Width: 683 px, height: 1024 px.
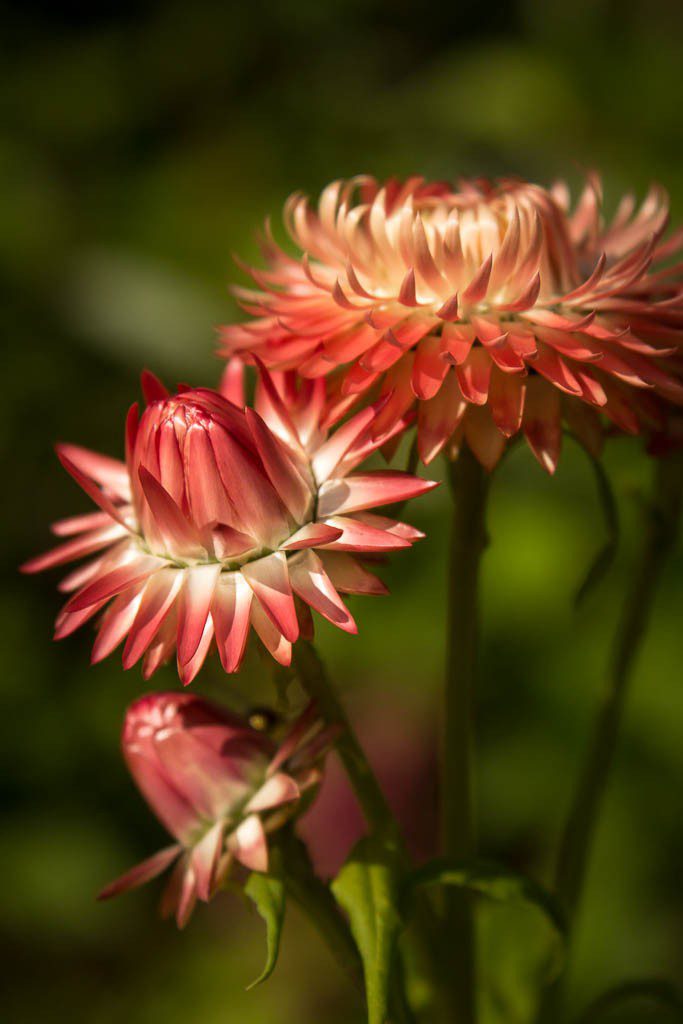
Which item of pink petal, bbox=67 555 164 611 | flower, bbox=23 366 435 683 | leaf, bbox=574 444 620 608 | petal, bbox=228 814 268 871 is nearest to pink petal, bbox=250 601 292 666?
flower, bbox=23 366 435 683

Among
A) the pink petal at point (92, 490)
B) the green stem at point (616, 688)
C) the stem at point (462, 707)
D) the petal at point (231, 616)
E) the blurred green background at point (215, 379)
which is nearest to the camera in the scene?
the petal at point (231, 616)

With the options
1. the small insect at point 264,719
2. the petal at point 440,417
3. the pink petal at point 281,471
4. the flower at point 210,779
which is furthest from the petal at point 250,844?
the petal at point 440,417

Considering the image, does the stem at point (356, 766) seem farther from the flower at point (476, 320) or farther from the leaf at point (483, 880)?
the flower at point (476, 320)

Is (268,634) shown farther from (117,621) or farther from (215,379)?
(215,379)

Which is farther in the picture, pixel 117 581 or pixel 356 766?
pixel 356 766

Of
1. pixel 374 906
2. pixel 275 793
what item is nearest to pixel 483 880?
pixel 374 906

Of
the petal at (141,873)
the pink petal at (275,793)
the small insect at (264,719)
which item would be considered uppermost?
the small insect at (264,719)

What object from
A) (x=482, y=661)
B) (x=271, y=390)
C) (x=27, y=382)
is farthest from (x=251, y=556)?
(x=27, y=382)
